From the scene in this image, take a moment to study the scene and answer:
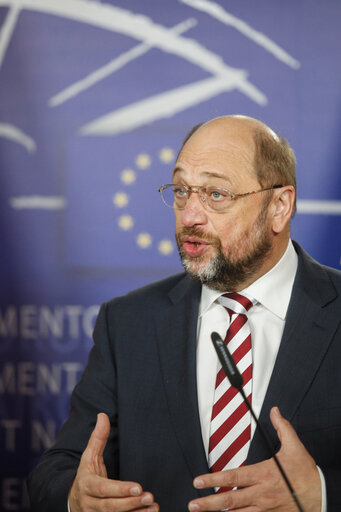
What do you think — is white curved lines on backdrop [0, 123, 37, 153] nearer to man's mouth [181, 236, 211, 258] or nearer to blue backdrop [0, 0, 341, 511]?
blue backdrop [0, 0, 341, 511]

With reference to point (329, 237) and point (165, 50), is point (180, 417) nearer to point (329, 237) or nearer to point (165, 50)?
point (329, 237)

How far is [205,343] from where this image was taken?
1.86 meters

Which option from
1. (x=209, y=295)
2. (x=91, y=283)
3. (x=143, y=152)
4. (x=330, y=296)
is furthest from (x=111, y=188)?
(x=330, y=296)

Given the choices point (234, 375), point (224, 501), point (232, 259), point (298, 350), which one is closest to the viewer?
point (234, 375)

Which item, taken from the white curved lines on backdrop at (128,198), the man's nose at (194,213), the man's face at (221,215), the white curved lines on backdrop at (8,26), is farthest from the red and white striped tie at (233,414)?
the white curved lines on backdrop at (8,26)

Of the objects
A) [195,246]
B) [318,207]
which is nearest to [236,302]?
[195,246]

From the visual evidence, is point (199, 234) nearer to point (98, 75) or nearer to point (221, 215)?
point (221, 215)

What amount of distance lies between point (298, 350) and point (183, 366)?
1.03 feet

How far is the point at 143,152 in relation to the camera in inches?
110

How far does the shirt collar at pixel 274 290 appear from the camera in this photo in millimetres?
1844

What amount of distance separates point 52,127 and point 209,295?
1.24 metres

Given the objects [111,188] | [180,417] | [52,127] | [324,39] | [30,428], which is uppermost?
[324,39]

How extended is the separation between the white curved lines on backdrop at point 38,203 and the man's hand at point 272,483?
5.26ft

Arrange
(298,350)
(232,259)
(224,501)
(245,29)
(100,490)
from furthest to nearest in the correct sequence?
(245,29), (232,259), (298,350), (100,490), (224,501)
